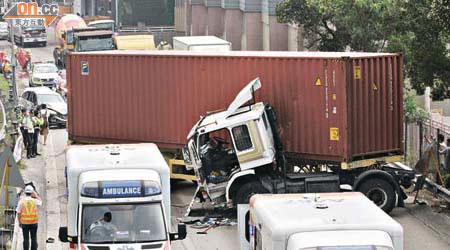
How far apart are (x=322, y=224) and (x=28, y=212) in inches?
312

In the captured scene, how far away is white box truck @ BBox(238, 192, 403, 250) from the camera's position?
13125 millimetres

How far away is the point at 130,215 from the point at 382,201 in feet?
28.8

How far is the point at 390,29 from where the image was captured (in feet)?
110

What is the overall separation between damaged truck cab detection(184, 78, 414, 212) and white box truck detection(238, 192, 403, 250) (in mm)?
8371

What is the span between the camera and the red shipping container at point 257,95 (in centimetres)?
2438

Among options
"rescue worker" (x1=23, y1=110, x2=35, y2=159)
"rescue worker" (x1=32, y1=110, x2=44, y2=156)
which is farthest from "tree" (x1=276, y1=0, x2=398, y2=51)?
"rescue worker" (x1=23, y1=110, x2=35, y2=159)

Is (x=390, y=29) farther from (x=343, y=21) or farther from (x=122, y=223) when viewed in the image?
(x=122, y=223)

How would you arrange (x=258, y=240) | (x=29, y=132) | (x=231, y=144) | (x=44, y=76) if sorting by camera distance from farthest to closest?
(x=44, y=76) → (x=29, y=132) → (x=231, y=144) → (x=258, y=240)

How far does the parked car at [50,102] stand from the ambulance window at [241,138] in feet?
60.7

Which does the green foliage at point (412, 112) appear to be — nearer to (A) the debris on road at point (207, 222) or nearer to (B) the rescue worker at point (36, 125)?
(A) the debris on road at point (207, 222)

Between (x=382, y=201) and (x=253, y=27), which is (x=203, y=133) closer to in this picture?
(x=382, y=201)

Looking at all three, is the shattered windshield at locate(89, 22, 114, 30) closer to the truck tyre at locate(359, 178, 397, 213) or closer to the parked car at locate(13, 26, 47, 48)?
the parked car at locate(13, 26, 47, 48)

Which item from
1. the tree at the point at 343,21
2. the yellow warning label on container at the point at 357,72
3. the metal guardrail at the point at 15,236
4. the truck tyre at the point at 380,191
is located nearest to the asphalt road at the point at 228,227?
the truck tyre at the point at 380,191

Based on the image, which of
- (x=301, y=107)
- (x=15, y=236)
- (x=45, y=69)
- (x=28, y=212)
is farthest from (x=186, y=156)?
(x=45, y=69)
